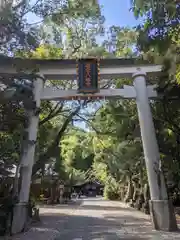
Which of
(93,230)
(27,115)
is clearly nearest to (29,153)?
(27,115)

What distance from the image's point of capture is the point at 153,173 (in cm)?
1056

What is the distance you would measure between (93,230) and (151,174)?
269 cm

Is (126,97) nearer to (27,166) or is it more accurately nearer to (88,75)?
(88,75)

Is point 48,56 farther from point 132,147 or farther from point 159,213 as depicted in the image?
point 159,213

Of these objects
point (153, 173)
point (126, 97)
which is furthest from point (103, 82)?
point (153, 173)

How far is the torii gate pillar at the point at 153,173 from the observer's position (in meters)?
10.1

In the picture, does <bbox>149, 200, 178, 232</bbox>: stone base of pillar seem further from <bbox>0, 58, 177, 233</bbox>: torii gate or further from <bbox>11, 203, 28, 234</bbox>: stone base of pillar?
<bbox>11, 203, 28, 234</bbox>: stone base of pillar

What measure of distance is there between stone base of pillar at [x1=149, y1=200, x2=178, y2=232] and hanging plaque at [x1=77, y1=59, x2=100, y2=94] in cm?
447

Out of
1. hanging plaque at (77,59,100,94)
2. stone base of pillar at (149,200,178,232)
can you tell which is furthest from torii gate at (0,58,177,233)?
hanging plaque at (77,59,100,94)

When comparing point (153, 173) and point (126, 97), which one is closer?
point (153, 173)

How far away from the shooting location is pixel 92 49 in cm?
1488

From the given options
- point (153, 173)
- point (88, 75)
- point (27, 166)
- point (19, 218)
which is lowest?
point (19, 218)

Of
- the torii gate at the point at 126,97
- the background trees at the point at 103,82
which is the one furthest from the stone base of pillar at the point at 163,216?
the background trees at the point at 103,82

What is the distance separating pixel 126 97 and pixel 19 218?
18.3 feet
